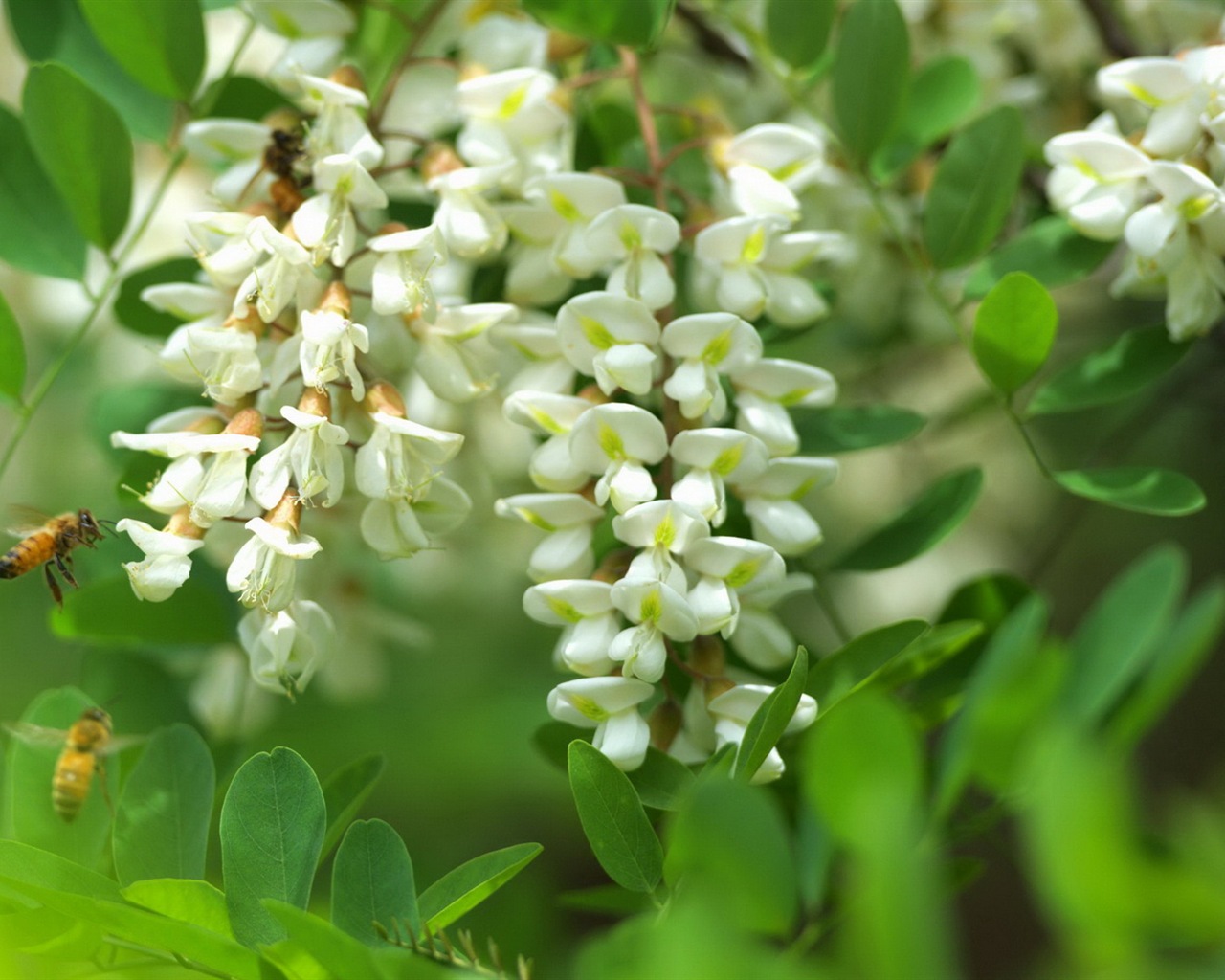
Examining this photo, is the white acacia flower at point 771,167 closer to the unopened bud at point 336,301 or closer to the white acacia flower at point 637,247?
the white acacia flower at point 637,247

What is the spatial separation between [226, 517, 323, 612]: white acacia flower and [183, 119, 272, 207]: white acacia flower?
0.18 meters

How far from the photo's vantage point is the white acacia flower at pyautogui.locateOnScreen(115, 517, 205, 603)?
50 cm

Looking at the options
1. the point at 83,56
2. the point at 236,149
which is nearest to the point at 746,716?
the point at 236,149

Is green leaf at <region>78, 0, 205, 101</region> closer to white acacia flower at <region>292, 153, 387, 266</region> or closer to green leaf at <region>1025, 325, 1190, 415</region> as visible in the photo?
white acacia flower at <region>292, 153, 387, 266</region>

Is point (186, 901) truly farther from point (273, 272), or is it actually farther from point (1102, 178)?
point (1102, 178)

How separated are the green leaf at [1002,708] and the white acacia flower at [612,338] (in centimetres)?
19

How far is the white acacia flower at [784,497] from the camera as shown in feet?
1.80

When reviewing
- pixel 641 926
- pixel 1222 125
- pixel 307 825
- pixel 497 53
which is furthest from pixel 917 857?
pixel 497 53

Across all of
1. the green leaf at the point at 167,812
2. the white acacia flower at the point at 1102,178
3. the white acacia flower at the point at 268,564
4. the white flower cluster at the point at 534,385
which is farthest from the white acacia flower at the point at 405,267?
the white acacia flower at the point at 1102,178

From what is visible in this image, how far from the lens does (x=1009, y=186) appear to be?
646 mm

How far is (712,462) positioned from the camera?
Result: 1.71ft

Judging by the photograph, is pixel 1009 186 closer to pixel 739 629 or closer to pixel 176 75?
pixel 739 629

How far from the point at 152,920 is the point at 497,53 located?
472 mm

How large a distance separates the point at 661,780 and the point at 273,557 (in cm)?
18
